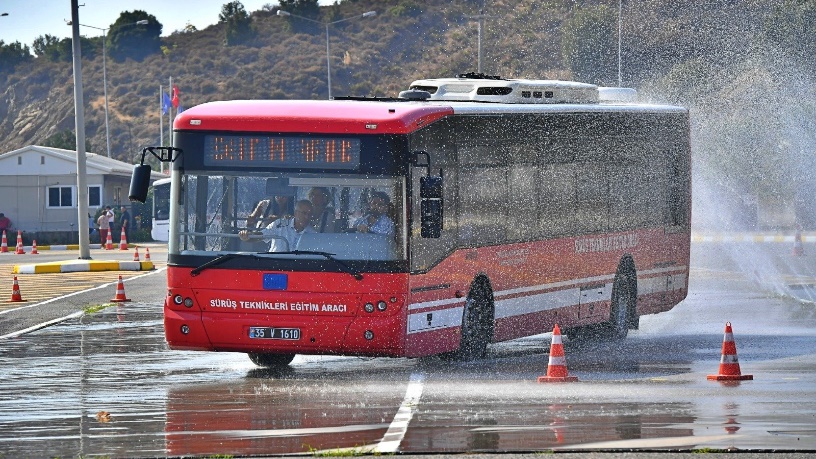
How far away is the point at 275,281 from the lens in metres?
17.1

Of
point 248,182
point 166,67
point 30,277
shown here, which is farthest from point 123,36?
point 248,182

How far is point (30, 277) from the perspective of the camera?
132 feet

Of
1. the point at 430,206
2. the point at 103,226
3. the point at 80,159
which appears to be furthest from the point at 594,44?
the point at 430,206

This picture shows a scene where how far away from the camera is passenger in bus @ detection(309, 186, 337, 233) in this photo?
1716 centimetres

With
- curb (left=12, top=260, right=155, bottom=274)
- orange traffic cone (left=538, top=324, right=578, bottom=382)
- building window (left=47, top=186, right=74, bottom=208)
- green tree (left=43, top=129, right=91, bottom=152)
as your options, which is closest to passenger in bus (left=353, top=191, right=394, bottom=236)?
orange traffic cone (left=538, top=324, right=578, bottom=382)

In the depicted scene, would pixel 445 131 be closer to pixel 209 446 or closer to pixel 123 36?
pixel 209 446

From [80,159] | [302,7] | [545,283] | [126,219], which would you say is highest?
[302,7]

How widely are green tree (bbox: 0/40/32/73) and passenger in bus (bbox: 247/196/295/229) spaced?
490 ft

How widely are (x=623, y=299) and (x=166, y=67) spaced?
415 feet

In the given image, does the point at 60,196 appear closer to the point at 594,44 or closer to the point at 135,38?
the point at 594,44

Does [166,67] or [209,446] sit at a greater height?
[166,67]

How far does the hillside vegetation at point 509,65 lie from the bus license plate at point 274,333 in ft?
185

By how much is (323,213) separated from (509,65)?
106 meters

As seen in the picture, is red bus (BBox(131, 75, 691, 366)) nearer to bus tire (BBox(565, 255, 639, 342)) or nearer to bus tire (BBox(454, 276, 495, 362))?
bus tire (BBox(454, 276, 495, 362))
